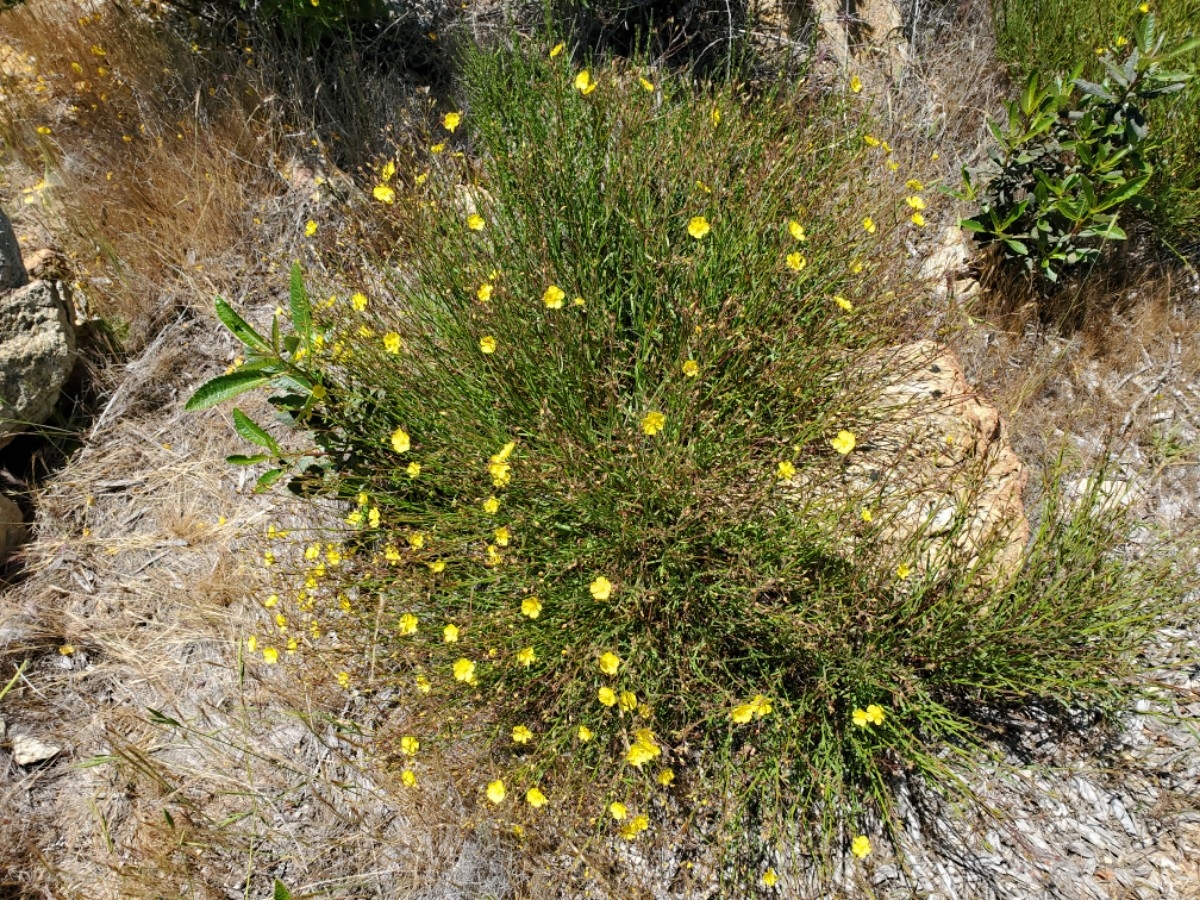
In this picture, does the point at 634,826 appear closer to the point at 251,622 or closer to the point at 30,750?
the point at 251,622

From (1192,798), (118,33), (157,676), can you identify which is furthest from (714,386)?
(118,33)

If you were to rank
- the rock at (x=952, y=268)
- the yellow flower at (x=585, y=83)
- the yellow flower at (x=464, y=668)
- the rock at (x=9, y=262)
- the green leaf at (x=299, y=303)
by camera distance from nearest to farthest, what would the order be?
1. the yellow flower at (x=464, y=668)
2. the green leaf at (x=299, y=303)
3. the yellow flower at (x=585, y=83)
4. the rock at (x=9, y=262)
5. the rock at (x=952, y=268)

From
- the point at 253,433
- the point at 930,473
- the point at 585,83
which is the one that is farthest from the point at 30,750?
the point at 930,473

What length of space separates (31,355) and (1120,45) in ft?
15.6

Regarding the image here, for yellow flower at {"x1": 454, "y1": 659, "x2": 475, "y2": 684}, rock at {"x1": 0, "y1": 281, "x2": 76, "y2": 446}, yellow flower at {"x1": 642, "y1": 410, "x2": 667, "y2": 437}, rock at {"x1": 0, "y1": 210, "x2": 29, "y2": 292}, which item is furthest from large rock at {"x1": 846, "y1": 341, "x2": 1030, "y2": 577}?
rock at {"x1": 0, "y1": 210, "x2": 29, "y2": 292}

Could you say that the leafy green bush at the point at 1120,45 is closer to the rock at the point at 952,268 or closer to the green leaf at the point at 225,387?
the rock at the point at 952,268

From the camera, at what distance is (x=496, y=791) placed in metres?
2.11

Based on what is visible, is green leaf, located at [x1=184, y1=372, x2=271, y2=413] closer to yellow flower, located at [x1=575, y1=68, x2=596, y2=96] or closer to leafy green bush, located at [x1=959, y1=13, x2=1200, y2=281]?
yellow flower, located at [x1=575, y1=68, x2=596, y2=96]

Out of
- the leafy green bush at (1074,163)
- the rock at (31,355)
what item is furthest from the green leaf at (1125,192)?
the rock at (31,355)

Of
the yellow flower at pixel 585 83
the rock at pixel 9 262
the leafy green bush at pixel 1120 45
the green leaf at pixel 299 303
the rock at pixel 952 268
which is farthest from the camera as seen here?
the rock at pixel 952 268

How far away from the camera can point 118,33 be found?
4.26m

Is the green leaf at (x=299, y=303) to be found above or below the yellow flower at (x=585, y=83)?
below

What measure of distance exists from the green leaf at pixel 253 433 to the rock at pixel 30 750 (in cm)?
143

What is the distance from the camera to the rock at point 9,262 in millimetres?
3188
